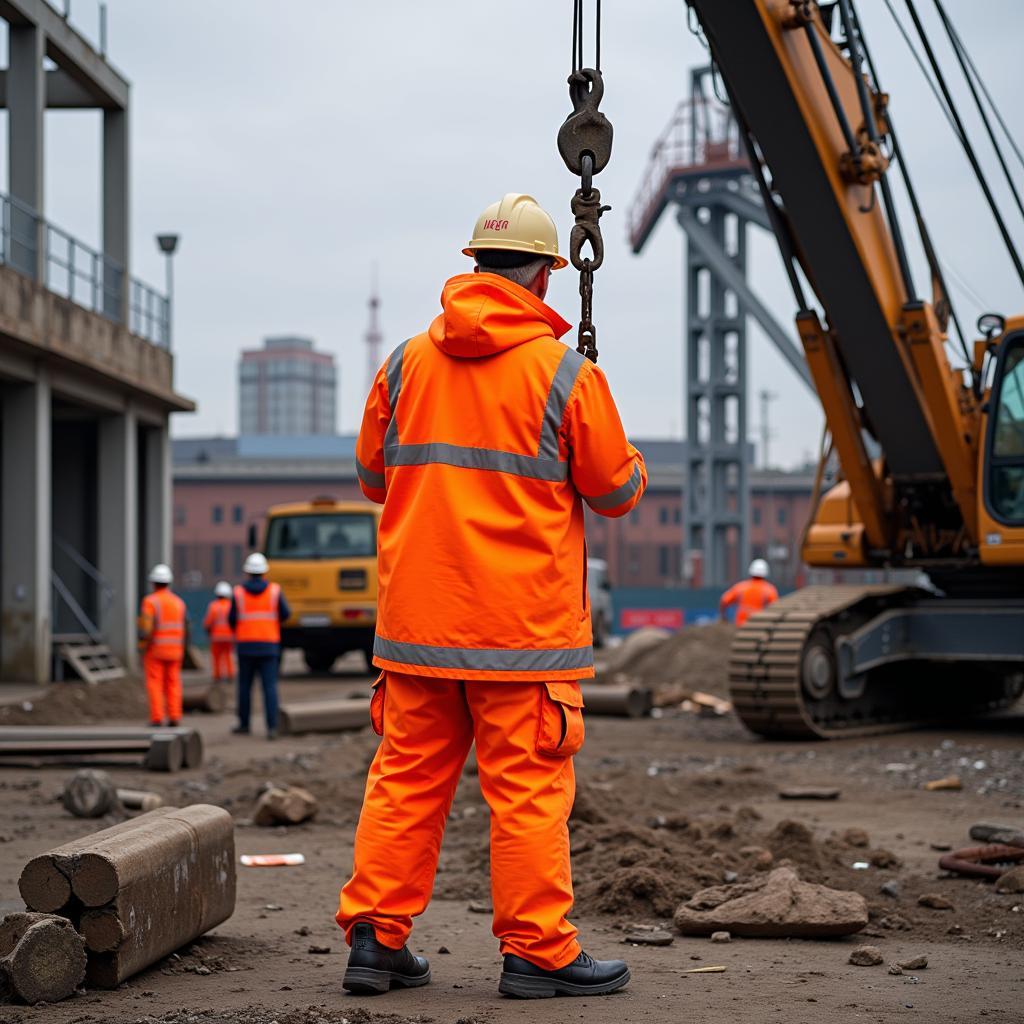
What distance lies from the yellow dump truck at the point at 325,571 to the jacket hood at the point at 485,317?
18.7 meters

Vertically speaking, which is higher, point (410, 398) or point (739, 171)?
point (739, 171)

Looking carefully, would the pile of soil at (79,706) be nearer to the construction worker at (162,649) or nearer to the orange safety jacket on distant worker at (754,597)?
the construction worker at (162,649)

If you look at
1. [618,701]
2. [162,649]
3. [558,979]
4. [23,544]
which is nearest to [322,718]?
[162,649]

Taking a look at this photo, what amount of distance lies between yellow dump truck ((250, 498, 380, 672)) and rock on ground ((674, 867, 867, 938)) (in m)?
17.6

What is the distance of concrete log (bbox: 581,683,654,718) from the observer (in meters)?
17.5

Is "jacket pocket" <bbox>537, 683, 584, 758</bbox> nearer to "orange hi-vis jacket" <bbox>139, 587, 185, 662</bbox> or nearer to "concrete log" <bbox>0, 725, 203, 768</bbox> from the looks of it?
"concrete log" <bbox>0, 725, 203, 768</bbox>

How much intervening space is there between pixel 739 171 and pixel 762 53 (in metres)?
33.0

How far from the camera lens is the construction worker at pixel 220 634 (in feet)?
71.8

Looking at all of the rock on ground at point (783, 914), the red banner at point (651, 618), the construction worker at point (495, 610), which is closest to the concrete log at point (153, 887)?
the construction worker at point (495, 610)

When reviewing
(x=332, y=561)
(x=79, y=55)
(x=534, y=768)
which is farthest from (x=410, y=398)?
(x=79, y=55)

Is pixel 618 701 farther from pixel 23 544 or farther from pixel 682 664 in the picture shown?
pixel 23 544

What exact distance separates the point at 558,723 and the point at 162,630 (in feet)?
36.2

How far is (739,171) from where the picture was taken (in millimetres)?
43000

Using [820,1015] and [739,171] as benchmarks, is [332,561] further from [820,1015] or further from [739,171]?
[739,171]
